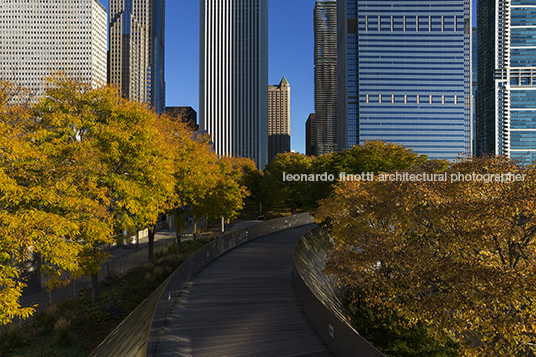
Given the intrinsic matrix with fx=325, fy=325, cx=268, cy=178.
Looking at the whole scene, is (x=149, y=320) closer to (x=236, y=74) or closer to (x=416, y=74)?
(x=416, y=74)

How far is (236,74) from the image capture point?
16975 centimetres

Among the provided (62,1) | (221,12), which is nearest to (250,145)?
(221,12)

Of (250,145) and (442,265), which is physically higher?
(250,145)

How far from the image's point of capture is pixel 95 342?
38.5 feet

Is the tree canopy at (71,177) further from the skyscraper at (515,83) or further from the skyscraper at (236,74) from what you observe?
the skyscraper at (515,83)

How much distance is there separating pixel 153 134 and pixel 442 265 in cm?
1252

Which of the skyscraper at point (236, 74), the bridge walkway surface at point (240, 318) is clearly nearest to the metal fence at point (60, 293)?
the bridge walkway surface at point (240, 318)

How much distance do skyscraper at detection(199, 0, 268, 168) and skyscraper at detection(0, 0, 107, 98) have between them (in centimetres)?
6863

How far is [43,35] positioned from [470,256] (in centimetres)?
23772

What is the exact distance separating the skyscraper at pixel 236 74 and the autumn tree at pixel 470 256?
6187 inches

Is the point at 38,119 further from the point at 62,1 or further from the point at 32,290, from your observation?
the point at 62,1

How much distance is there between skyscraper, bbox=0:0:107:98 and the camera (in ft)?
610

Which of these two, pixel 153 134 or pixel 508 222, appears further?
pixel 153 134

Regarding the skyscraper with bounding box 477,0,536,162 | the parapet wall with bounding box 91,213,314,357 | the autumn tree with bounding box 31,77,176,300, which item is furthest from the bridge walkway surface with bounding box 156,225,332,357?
the skyscraper with bounding box 477,0,536,162
